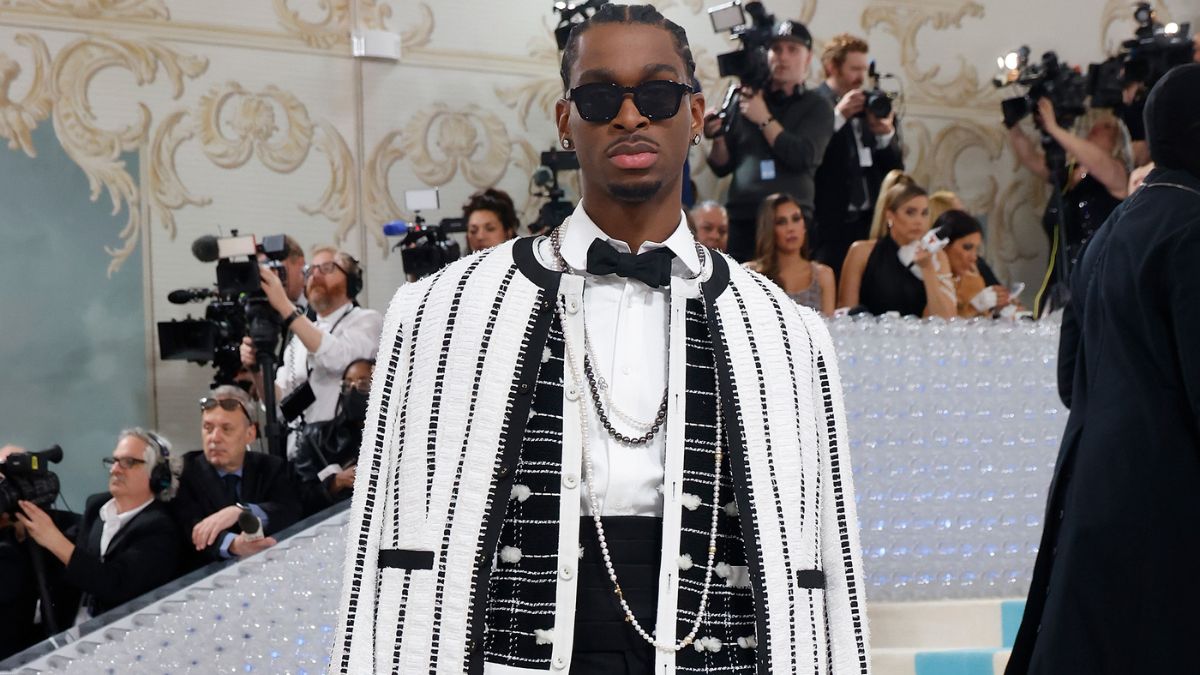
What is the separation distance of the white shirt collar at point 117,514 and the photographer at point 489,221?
1.74 m

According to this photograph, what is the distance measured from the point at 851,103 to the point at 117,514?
3.52 metres

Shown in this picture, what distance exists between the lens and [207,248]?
552 cm

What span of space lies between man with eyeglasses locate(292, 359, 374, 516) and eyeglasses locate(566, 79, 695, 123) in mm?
3352

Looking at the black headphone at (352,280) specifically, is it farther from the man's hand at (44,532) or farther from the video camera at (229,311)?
the man's hand at (44,532)

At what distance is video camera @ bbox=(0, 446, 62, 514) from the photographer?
4727 millimetres

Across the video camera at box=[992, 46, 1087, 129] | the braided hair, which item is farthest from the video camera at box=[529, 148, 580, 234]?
the braided hair

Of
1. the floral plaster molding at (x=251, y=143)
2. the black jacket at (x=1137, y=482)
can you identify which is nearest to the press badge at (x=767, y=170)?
the floral plaster molding at (x=251, y=143)

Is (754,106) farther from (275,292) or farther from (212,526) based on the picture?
(212,526)

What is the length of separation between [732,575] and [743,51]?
15.1 feet

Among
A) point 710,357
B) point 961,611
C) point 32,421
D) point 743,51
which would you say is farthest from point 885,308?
point 710,357

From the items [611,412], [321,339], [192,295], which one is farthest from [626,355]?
[192,295]

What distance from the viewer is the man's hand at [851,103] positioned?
21.8 feet

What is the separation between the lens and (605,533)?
5.94ft

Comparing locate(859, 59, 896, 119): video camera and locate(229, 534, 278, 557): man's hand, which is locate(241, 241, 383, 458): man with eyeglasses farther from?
locate(859, 59, 896, 119): video camera
